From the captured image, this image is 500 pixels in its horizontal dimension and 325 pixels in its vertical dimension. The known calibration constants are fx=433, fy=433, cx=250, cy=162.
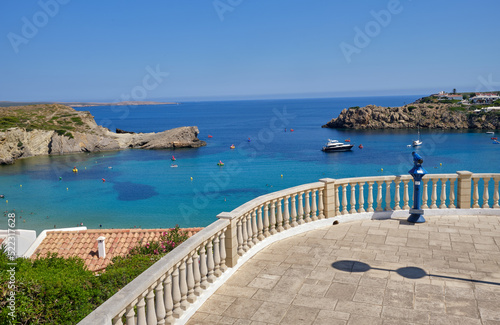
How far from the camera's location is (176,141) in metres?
97.1

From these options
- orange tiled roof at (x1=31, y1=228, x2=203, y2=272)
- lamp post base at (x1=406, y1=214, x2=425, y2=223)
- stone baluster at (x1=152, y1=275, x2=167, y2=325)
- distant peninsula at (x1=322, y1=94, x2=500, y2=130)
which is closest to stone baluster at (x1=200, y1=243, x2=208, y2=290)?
stone baluster at (x1=152, y1=275, x2=167, y2=325)

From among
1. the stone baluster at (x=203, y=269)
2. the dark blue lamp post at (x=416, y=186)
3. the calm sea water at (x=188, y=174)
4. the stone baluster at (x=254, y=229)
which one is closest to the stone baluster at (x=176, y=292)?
the stone baluster at (x=203, y=269)

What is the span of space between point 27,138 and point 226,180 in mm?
48378

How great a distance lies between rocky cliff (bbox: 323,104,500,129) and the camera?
376 feet

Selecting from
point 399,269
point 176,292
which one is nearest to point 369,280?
point 399,269

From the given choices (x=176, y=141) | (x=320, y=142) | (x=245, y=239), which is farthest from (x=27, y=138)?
(x=245, y=239)

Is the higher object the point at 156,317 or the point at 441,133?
the point at 156,317

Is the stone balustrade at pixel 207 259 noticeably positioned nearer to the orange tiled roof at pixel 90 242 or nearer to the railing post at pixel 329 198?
the railing post at pixel 329 198

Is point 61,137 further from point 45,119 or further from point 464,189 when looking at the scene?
point 464,189

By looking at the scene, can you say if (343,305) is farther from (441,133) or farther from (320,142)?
(441,133)

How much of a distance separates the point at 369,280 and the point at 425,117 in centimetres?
12524

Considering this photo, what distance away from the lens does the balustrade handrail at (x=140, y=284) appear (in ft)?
13.7

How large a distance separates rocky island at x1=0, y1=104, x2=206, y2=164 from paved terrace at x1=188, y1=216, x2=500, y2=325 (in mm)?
82261

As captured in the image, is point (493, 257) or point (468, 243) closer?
point (493, 257)
